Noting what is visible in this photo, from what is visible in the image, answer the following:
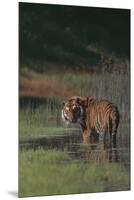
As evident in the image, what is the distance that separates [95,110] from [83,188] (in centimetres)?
55

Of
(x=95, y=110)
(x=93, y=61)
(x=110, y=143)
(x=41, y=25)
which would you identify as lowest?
(x=110, y=143)

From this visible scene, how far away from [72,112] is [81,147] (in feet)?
0.83

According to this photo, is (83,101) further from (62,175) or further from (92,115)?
(62,175)

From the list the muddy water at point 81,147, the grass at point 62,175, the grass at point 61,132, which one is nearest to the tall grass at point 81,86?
→ the grass at point 61,132

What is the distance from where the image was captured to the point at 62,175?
3600 mm

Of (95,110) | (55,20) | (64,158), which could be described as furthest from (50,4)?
(64,158)

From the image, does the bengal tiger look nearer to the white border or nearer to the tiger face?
the tiger face

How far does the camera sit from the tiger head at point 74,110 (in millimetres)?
3650

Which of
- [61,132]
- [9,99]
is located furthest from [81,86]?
[9,99]

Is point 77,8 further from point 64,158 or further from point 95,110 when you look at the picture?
point 64,158

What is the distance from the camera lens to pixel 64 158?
142 inches

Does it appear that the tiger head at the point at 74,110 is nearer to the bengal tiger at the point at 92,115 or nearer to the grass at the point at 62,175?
the bengal tiger at the point at 92,115

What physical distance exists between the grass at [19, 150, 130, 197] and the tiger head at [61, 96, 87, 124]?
0.25 m

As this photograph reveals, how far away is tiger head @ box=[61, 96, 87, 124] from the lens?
3650mm
